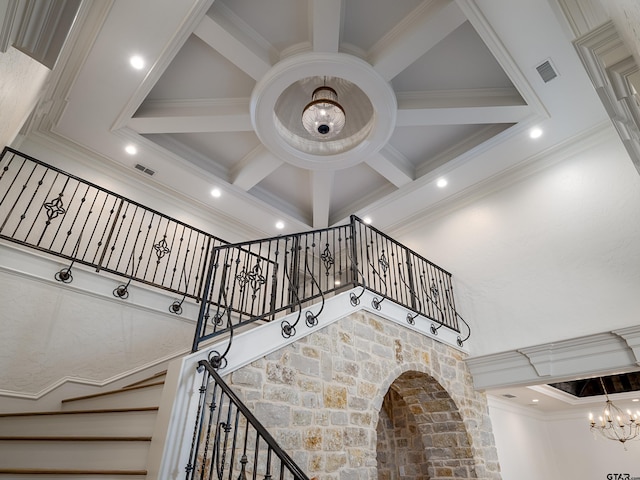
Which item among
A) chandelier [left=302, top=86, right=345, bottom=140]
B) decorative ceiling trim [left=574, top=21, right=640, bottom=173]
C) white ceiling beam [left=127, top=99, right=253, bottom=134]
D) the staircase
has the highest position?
white ceiling beam [left=127, top=99, right=253, bottom=134]

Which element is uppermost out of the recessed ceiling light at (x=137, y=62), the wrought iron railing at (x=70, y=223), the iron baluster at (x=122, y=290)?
the recessed ceiling light at (x=137, y=62)

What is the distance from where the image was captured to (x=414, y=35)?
12.7 feet

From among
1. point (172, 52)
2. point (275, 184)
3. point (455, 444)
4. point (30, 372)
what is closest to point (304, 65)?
point (172, 52)

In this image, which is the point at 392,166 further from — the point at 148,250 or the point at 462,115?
the point at 148,250

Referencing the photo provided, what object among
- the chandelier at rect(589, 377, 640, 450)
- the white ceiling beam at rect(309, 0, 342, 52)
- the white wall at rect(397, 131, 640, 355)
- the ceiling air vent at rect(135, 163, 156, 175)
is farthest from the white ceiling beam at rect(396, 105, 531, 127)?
the chandelier at rect(589, 377, 640, 450)

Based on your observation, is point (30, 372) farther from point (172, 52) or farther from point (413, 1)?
point (413, 1)

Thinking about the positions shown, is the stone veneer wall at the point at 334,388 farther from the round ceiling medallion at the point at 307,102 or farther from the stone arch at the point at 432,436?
the round ceiling medallion at the point at 307,102

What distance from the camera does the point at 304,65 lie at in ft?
13.3

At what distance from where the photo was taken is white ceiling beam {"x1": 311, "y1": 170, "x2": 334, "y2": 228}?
18.8ft

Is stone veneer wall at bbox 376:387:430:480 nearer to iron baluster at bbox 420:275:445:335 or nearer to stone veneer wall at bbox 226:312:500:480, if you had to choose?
stone veneer wall at bbox 226:312:500:480

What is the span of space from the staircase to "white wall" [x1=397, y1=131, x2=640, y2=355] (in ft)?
14.4

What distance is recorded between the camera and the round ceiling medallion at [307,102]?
4.11 metres

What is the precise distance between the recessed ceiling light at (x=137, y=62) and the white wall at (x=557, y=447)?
653 centimetres

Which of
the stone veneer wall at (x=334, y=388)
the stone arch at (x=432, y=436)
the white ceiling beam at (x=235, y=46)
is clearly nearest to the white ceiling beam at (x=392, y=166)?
the white ceiling beam at (x=235, y=46)
